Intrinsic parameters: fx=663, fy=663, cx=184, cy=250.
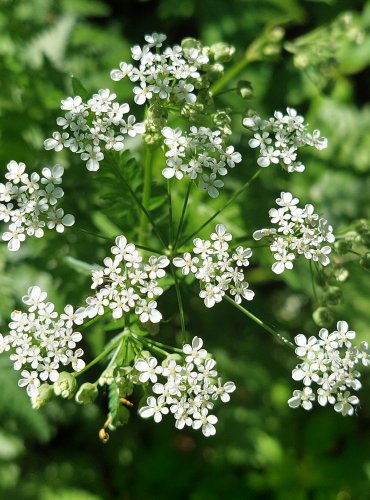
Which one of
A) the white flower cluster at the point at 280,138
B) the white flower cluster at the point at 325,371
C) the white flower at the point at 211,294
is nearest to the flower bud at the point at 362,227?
the white flower cluster at the point at 280,138

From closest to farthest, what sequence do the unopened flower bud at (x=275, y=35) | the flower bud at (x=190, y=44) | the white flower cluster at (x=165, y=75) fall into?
the white flower cluster at (x=165, y=75) < the flower bud at (x=190, y=44) < the unopened flower bud at (x=275, y=35)

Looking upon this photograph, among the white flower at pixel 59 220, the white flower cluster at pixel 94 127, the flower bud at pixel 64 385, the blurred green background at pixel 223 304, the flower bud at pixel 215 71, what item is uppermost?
the flower bud at pixel 215 71

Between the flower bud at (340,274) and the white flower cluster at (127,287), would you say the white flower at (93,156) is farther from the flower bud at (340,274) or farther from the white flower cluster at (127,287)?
the flower bud at (340,274)

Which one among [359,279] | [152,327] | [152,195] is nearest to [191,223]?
[152,195]

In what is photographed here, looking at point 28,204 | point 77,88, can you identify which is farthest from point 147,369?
point 77,88

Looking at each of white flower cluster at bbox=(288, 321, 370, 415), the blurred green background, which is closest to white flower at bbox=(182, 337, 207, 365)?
white flower cluster at bbox=(288, 321, 370, 415)

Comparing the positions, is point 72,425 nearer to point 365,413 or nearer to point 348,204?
point 365,413

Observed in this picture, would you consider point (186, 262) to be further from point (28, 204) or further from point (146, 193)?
point (28, 204)
